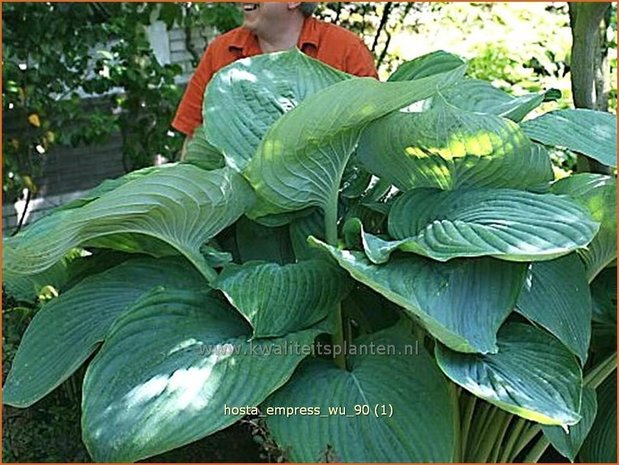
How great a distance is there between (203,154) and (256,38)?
443mm

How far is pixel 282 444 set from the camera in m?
1.21

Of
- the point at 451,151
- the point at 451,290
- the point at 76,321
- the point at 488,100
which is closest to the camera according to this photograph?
the point at 451,290

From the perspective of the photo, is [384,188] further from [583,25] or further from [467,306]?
[583,25]

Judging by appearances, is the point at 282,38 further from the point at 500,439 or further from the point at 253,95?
the point at 500,439

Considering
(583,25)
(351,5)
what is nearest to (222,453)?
(583,25)

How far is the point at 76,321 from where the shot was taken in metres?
1.43

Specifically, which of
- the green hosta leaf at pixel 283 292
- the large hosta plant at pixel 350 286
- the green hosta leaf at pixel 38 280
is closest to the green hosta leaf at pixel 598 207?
the large hosta plant at pixel 350 286

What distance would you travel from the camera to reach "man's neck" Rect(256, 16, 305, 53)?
196 centimetres

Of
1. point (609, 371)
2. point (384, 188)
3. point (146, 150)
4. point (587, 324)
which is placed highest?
point (384, 188)

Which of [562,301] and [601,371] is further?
[601,371]

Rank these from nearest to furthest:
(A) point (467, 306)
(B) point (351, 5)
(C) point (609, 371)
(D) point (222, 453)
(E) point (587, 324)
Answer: (A) point (467, 306) → (E) point (587, 324) → (C) point (609, 371) → (D) point (222, 453) → (B) point (351, 5)

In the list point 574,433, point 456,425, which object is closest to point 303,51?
point 456,425

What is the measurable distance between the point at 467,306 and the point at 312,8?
1016mm

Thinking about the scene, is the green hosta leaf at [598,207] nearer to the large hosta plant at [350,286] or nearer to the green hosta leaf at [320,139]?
the large hosta plant at [350,286]
